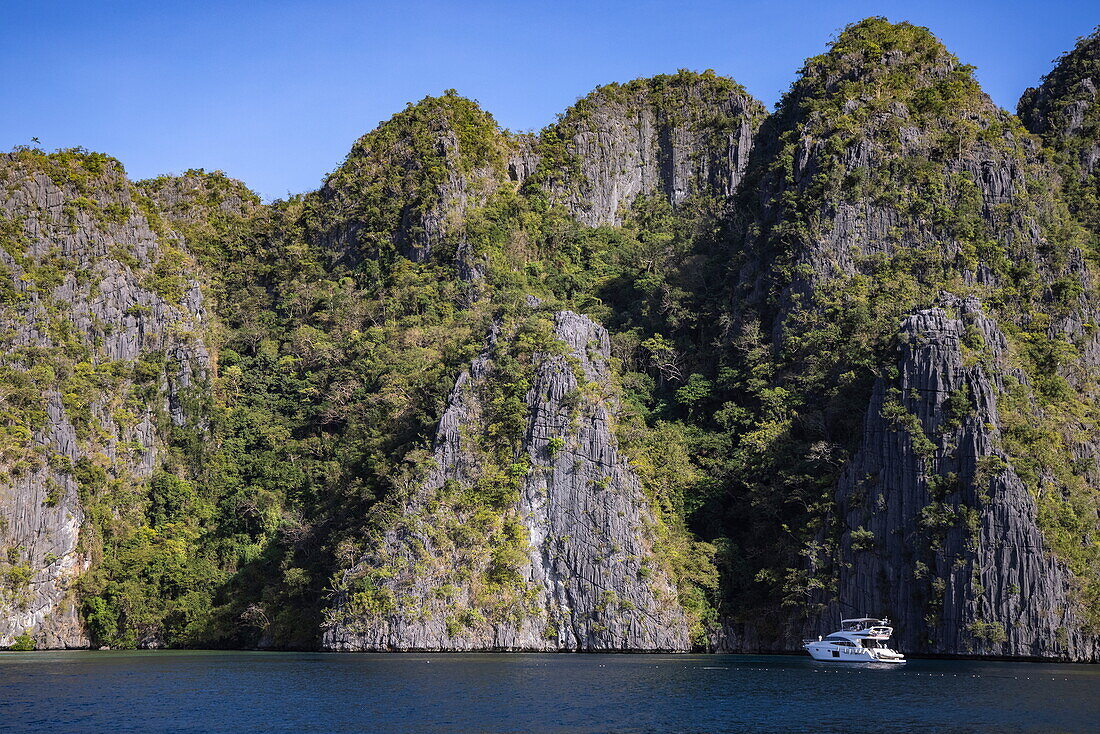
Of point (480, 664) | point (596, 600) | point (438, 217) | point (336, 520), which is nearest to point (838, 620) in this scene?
point (596, 600)

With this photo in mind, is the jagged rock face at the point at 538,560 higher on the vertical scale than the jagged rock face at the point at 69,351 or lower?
lower

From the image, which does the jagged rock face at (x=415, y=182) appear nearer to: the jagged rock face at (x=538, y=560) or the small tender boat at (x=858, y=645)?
the jagged rock face at (x=538, y=560)

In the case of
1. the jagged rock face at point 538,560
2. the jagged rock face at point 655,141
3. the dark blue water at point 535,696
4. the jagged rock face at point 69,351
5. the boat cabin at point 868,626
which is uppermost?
the jagged rock face at point 655,141

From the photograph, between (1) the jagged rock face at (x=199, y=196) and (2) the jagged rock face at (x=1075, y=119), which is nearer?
(2) the jagged rock face at (x=1075, y=119)

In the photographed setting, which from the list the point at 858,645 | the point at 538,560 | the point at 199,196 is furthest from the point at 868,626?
the point at 199,196

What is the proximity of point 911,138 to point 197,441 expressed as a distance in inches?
2350

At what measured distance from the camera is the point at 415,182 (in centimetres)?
10438

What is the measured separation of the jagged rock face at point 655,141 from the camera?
117562 millimetres

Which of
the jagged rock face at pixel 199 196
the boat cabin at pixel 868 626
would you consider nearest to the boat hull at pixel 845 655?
the boat cabin at pixel 868 626

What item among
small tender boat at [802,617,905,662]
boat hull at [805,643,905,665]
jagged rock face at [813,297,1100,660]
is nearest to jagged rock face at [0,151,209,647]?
boat hull at [805,643,905,665]

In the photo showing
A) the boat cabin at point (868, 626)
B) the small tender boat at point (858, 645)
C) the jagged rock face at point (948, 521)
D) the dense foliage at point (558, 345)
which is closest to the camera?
the small tender boat at point (858, 645)

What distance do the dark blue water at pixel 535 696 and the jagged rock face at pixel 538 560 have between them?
6.71 metres

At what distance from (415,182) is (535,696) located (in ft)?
214

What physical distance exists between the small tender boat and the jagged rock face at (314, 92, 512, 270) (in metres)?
45.2
